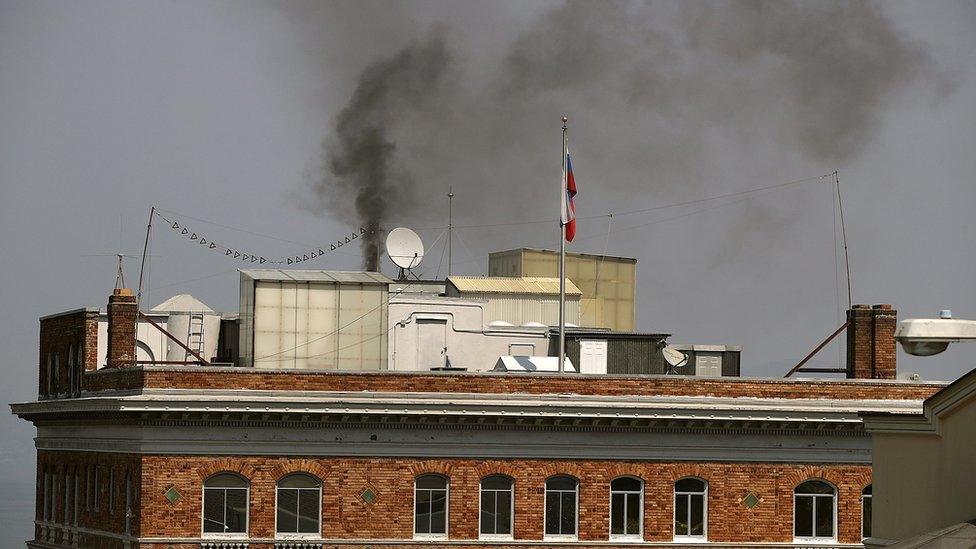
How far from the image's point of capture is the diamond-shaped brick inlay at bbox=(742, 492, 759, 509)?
52.9 m

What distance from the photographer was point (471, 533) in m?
51.3

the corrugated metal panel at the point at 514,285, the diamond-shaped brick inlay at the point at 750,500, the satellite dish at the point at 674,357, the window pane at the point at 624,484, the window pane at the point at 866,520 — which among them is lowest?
the window pane at the point at 866,520

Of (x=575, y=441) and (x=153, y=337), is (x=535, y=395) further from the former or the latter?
(x=153, y=337)

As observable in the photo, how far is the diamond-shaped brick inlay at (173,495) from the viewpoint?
4972cm

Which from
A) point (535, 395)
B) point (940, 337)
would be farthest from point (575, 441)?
point (940, 337)

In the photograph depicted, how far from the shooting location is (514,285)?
247 feet

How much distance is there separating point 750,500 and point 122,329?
17127 mm

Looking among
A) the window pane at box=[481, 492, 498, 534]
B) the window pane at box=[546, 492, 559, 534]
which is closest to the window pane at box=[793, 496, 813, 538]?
the window pane at box=[546, 492, 559, 534]

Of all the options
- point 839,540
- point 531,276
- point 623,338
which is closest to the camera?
point 839,540

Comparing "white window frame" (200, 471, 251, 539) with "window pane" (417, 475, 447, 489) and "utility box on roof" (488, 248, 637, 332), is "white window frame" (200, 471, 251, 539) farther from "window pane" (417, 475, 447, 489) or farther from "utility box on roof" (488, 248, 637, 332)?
"utility box on roof" (488, 248, 637, 332)

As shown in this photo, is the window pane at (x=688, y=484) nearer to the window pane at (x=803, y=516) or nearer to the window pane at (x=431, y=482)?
the window pane at (x=803, y=516)

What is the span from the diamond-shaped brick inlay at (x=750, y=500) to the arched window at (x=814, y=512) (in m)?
1.06

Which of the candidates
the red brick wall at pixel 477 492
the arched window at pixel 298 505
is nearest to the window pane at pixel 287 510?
the arched window at pixel 298 505

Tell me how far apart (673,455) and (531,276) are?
27321mm
